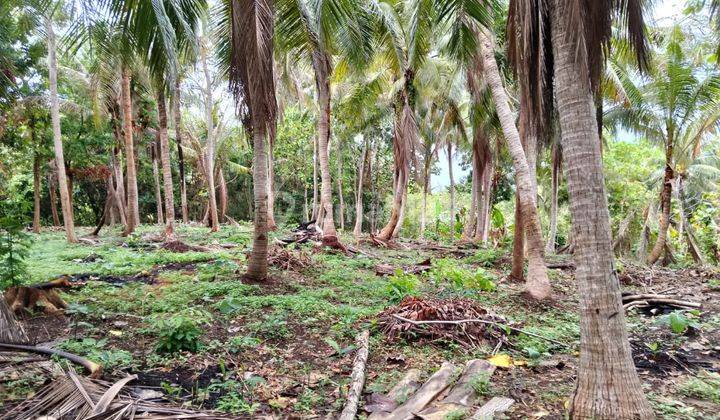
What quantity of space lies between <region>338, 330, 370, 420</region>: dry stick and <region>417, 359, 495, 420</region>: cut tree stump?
55 cm

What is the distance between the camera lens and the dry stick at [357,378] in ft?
11.0

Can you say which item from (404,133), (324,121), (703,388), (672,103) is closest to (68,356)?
(703,388)

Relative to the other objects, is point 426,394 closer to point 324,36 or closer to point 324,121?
point 324,36

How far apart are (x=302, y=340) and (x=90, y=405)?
249 centimetres

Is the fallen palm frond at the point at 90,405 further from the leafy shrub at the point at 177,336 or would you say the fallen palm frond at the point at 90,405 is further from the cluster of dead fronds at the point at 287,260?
the cluster of dead fronds at the point at 287,260

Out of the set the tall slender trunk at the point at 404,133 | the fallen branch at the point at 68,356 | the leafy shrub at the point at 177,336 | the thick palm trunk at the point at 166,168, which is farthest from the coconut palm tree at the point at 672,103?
the thick palm trunk at the point at 166,168

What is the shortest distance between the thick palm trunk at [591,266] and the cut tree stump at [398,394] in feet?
4.48

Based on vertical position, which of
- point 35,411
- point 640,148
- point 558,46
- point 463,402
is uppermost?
point 640,148

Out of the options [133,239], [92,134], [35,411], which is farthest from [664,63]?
[92,134]

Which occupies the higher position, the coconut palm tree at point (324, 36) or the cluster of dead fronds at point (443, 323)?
the coconut palm tree at point (324, 36)

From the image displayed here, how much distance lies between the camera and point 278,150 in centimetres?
2636

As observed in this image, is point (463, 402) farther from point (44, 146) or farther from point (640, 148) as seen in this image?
point (640, 148)

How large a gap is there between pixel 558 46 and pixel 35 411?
4.73 metres

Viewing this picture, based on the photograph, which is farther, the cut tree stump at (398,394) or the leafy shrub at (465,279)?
the leafy shrub at (465,279)
